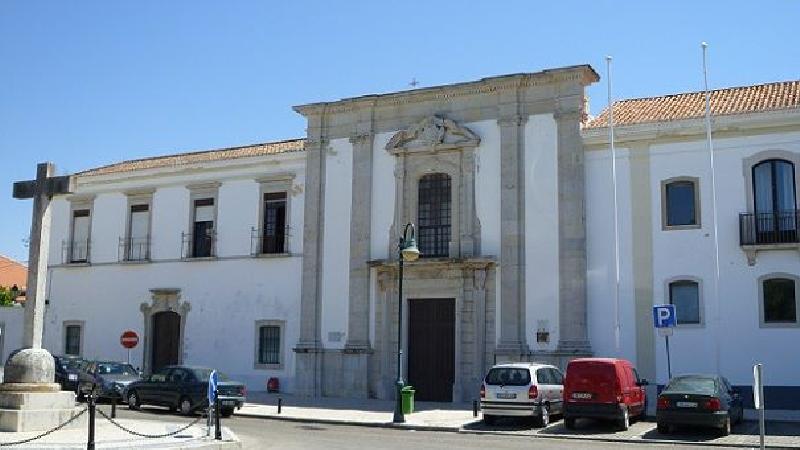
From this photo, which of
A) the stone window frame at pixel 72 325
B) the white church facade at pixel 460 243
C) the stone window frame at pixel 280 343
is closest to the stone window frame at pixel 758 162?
the white church facade at pixel 460 243

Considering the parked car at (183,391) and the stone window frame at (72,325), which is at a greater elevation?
the stone window frame at (72,325)

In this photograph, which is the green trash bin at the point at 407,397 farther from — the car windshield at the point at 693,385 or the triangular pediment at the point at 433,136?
the triangular pediment at the point at 433,136

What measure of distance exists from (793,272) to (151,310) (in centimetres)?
2289

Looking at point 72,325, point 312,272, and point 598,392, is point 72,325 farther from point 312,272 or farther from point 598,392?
point 598,392

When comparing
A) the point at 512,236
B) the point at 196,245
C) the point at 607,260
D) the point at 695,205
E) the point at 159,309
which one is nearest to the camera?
the point at 695,205

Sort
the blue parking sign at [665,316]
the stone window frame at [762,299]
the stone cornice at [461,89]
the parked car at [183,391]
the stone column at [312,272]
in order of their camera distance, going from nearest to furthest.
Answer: the blue parking sign at [665,316] → the parked car at [183,391] → the stone window frame at [762,299] → the stone cornice at [461,89] → the stone column at [312,272]

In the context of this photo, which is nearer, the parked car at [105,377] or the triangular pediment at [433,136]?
the parked car at [105,377]

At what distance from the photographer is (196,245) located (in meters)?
33.9

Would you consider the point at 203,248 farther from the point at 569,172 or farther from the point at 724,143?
the point at 724,143

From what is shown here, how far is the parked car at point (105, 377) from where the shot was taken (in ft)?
89.4

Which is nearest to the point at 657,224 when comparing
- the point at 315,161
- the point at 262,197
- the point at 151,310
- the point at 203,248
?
Answer: the point at 315,161

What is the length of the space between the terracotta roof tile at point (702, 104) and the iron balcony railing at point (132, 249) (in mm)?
18002

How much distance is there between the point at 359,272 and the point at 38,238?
13.6m

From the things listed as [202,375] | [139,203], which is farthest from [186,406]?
[139,203]
